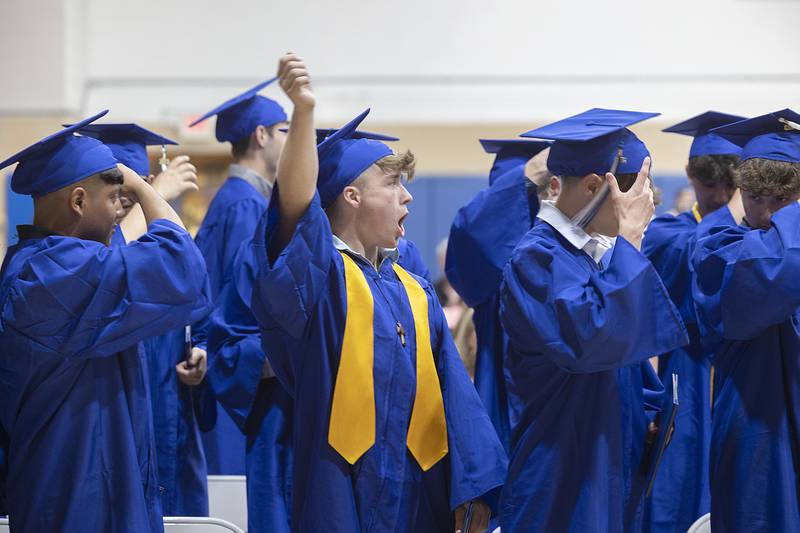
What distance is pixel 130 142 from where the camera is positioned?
3.80m

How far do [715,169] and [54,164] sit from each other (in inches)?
92.6

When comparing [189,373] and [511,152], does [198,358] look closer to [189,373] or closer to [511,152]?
[189,373]

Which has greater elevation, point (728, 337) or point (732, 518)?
point (728, 337)

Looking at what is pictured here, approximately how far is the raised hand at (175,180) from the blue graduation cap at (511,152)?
3.75ft

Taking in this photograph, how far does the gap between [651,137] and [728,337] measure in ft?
19.5

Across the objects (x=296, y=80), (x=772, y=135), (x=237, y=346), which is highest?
(x=296, y=80)

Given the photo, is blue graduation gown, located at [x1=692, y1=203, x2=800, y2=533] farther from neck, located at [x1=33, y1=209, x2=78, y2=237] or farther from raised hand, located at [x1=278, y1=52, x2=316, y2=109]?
neck, located at [x1=33, y1=209, x2=78, y2=237]

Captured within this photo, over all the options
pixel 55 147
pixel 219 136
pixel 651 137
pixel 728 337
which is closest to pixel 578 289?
pixel 728 337

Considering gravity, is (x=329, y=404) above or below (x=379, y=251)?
below

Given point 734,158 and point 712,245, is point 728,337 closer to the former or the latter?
point 712,245

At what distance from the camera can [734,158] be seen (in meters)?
3.96

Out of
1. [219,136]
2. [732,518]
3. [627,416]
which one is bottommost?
[732,518]

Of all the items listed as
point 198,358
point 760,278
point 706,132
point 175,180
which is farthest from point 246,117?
point 760,278

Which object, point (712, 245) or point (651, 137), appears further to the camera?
point (651, 137)
